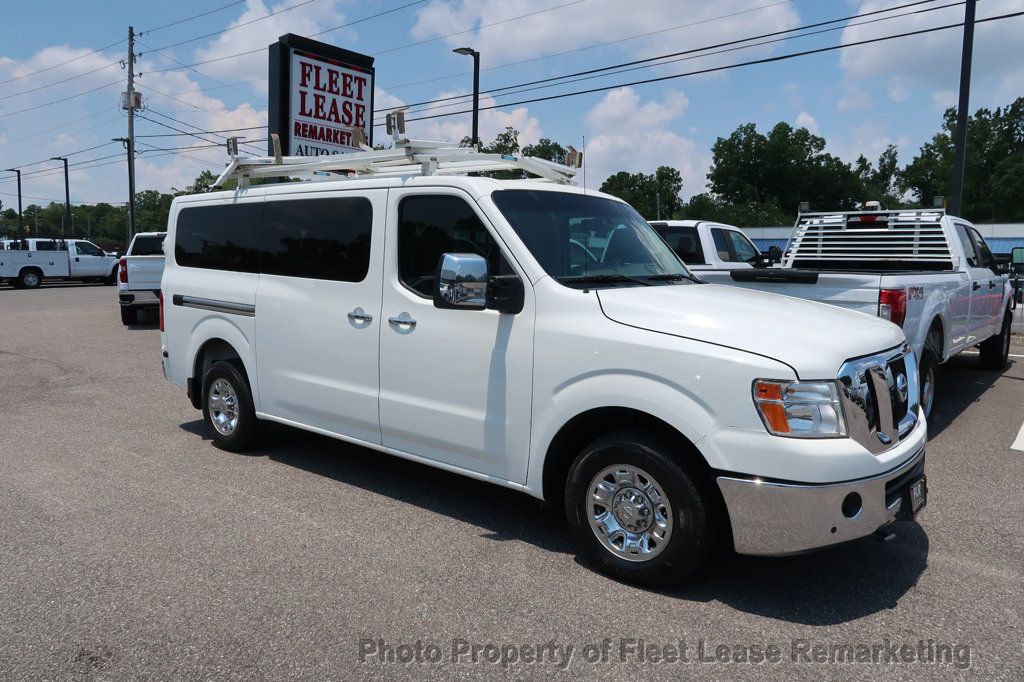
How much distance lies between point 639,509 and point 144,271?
48.0 feet

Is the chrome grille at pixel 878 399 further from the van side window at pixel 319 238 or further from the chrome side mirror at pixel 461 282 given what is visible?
the van side window at pixel 319 238

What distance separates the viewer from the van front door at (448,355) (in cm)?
→ 421

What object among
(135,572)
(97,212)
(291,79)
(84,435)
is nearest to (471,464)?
(135,572)

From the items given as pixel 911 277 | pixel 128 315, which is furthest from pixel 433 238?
pixel 128 315

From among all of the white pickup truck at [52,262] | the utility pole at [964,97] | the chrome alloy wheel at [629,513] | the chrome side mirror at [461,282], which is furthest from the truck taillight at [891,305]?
the white pickup truck at [52,262]

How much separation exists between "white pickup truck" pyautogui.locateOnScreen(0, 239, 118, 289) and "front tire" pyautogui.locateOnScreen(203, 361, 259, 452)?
28.1 m

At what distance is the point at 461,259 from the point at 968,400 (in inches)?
271

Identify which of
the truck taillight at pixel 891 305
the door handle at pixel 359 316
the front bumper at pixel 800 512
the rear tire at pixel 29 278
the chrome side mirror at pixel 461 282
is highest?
the chrome side mirror at pixel 461 282

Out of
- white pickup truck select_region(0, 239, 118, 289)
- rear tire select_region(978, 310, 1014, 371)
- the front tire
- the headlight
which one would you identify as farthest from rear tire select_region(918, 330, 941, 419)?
white pickup truck select_region(0, 239, 118, 289)

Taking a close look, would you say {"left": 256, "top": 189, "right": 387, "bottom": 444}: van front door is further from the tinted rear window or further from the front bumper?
the tinted rear window

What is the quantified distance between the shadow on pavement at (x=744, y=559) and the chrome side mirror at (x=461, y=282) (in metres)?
1.35

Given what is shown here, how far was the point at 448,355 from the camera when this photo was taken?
445cm

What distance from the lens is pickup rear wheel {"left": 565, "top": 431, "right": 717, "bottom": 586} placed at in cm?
359

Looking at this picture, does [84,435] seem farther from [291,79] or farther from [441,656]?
[291,79]
